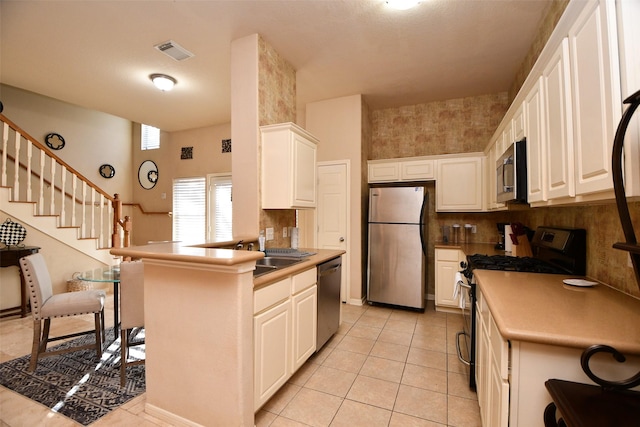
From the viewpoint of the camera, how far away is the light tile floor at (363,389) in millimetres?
1766

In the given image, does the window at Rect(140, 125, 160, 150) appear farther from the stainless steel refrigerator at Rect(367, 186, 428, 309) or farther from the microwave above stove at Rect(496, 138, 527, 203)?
the microwave above stove at Rect(496, 138, 527, 203)

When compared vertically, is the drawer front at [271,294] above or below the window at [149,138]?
below

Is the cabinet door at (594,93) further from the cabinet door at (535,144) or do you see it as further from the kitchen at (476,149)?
the kitchen at (476,149)

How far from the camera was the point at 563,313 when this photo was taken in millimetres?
1154

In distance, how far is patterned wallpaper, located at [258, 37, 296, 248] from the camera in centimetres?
272

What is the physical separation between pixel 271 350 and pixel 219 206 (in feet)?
13.4

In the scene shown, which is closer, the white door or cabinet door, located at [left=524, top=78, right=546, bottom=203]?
cabinet door, located at [left=524, top=78, right=546, bottom=203]

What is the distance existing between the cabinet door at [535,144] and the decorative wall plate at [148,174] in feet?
21.1

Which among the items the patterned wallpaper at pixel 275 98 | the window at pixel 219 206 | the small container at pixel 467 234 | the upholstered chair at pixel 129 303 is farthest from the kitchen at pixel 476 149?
the upholstered chair at pixel 129 303

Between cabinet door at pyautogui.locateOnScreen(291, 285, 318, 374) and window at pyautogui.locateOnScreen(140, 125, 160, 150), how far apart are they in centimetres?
557

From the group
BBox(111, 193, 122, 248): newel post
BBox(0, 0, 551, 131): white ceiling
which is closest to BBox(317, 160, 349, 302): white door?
BBox(0, 0, 551, 131): white ceiling

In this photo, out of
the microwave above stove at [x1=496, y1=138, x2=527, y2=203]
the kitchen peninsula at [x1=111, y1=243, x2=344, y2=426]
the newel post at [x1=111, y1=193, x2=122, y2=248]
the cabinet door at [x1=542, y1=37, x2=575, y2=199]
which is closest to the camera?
the cabinet door at [x1=542, y1=37, x2=575, y2=199]

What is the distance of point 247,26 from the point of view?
2.56m

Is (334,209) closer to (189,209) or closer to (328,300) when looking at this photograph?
(328,300)
